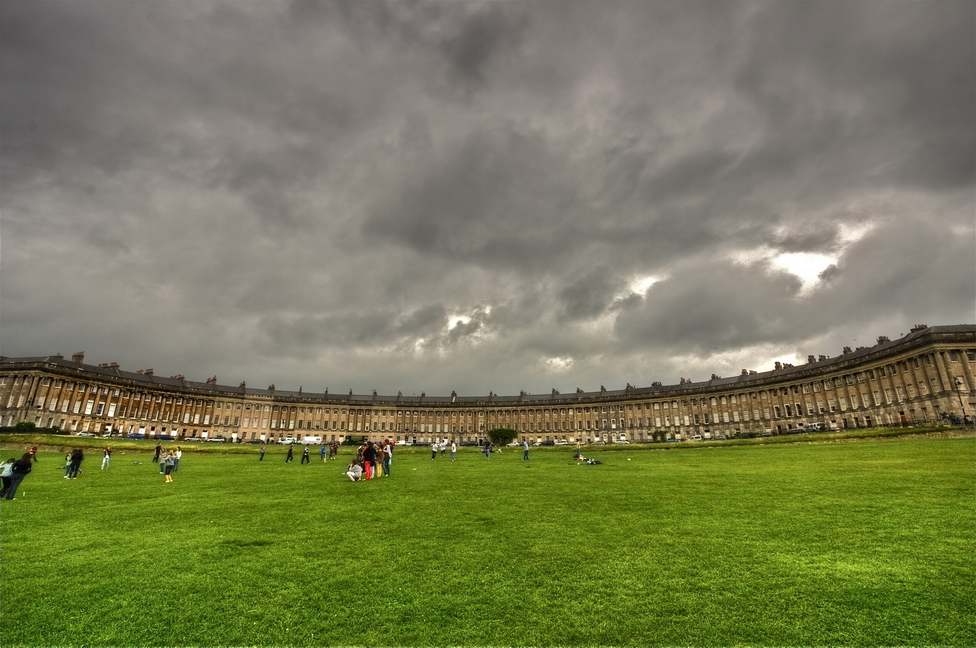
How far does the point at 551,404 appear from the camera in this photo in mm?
134375

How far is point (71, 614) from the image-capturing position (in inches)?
273

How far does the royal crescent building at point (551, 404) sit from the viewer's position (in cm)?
7731

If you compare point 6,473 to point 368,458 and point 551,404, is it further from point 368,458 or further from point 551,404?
point 551,404

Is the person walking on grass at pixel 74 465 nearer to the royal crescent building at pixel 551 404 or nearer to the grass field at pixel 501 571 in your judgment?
the grass field at pixel 501 571

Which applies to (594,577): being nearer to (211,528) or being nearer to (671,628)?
(671,628)

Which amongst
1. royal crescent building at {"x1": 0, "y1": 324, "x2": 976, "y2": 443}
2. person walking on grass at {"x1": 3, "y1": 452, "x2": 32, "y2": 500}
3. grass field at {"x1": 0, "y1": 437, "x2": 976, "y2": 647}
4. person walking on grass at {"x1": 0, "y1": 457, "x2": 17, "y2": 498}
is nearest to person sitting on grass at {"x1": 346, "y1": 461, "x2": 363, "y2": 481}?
grass field at {"x1": 0, "y1": 437, "x2": 976, "y2": 647}

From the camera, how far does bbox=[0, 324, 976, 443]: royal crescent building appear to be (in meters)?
77.3

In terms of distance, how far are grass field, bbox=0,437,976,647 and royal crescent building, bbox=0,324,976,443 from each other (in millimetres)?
77132

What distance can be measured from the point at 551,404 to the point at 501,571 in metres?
129

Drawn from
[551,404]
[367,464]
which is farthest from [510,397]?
[367,464]

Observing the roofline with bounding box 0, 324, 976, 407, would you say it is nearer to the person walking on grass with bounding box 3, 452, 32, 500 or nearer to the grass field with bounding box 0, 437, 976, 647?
the grass field with bounding box 0, 437, 976, 647

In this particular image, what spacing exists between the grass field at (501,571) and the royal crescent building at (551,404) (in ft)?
253

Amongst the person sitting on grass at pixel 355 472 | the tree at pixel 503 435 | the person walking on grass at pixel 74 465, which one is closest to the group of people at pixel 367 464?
the person sitting on grass at pixel 355 472

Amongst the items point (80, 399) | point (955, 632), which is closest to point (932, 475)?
point (955, 632)
